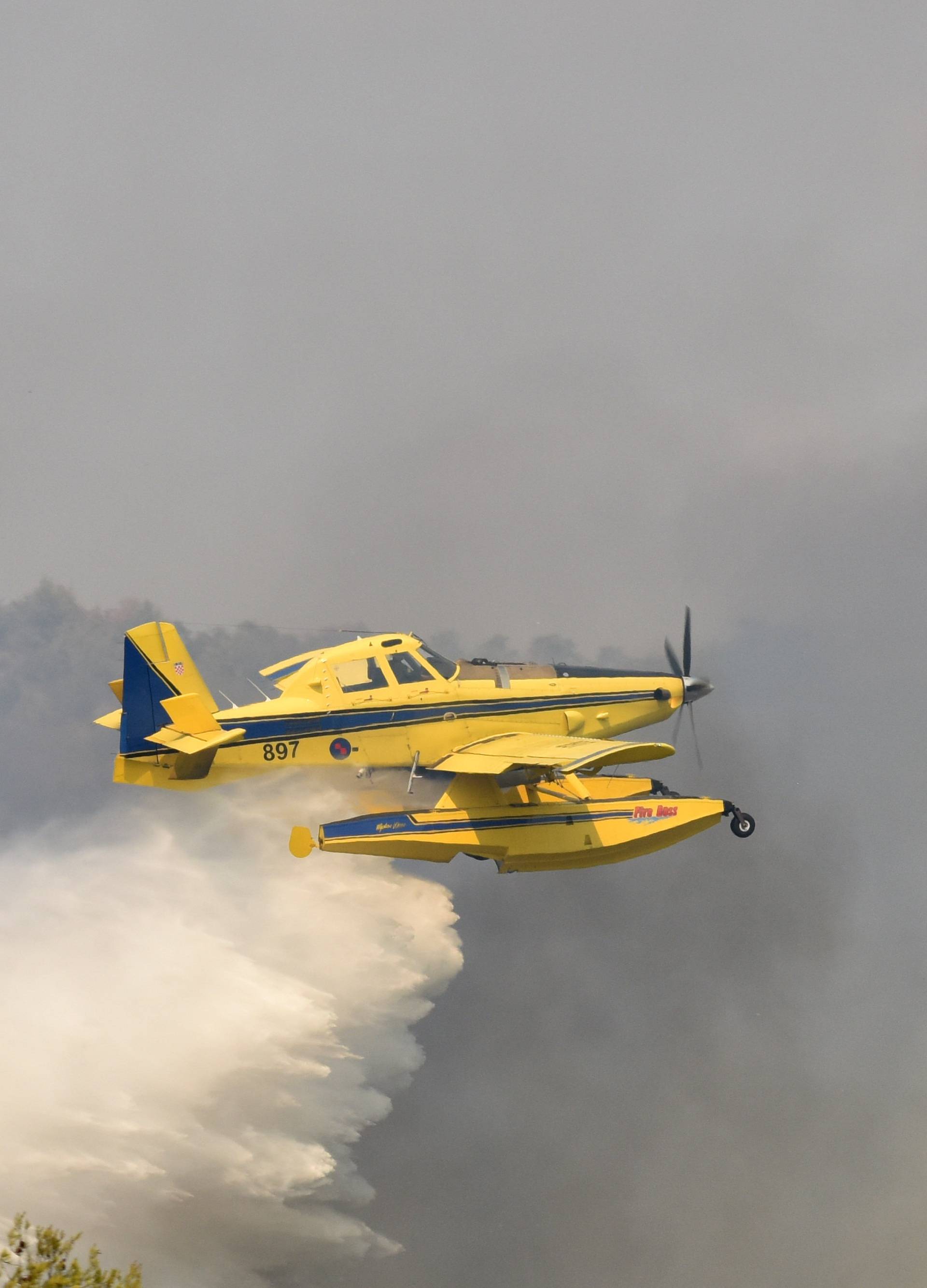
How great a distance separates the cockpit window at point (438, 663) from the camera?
2625 centimetres

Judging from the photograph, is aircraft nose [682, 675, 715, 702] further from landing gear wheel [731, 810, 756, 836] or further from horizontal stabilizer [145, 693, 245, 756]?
horizontal stabilizer [145, 693, 245, 756]

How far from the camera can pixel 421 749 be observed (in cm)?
2586

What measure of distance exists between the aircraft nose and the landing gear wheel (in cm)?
321

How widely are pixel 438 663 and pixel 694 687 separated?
216 inches

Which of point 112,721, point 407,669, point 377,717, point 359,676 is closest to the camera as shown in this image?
point 377,717

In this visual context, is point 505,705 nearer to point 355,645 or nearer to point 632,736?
point 355,645

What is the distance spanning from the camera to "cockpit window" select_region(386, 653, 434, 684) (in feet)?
85.1

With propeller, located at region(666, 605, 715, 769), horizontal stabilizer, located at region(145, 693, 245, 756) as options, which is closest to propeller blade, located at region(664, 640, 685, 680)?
propeller, located at region(666, 605, 715, 769)

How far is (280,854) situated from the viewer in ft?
91.6

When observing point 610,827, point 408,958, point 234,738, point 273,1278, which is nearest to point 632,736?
point 408,958

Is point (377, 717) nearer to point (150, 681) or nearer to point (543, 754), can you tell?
point (543, 754)

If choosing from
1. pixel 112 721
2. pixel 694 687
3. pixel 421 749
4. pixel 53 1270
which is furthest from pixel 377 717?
pixel 53 1270

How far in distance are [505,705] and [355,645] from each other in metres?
2.96

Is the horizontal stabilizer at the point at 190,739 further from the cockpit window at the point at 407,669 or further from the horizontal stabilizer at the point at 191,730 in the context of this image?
the cockpit window at the point at 407,669
